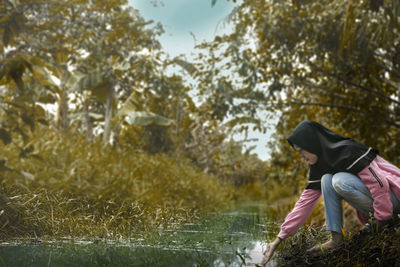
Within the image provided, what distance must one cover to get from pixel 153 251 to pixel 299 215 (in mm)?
1003

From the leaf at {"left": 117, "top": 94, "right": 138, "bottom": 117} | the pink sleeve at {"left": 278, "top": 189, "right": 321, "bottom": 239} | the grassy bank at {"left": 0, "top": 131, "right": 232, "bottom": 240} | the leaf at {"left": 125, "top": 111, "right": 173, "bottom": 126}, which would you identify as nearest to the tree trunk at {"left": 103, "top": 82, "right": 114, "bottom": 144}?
the leaf at {"left": 117, "top": 94, "right": 138, "bottom": 117}

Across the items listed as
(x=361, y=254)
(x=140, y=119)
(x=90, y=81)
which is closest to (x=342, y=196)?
(x=361, y=254)

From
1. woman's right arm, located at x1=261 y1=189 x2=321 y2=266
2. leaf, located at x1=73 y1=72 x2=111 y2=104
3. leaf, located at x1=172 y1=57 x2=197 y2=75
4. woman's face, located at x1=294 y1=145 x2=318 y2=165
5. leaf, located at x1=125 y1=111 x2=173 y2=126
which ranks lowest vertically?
woman's right arm, located at x1=261 y1=189 x2=321 y2=266

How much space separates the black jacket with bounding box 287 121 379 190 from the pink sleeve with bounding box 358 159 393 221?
2.9 inches

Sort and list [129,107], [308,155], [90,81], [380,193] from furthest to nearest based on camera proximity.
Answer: [129,107] → [90,81] → [308,155] → [380,193]

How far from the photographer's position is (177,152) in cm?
1277

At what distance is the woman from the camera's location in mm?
2344

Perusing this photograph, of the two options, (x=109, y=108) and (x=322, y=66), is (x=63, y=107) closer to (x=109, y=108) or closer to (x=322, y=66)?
(x=109, y=108)

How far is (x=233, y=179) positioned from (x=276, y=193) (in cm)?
441

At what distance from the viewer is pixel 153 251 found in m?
2.84

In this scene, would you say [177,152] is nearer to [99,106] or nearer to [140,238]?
[99,106]

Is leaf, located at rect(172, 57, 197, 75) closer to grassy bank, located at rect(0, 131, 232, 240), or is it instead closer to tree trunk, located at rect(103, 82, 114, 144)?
tree trunk, located at rect(103, 82, 114, 144)

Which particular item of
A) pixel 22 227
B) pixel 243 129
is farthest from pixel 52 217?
pixel 243 129

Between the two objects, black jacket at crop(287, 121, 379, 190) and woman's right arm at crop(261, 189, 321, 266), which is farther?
woman's right arm at crop(261, 189, 321, 266)
